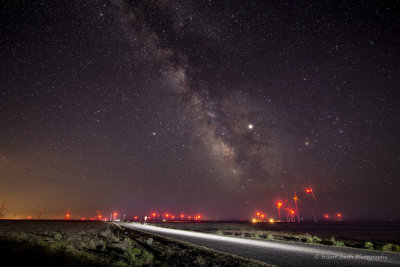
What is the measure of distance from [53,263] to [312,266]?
8351mm

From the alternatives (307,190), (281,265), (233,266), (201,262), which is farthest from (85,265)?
(307,190)

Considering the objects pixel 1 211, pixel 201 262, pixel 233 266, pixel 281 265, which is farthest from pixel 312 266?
pixel 1 211

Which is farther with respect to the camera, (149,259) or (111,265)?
(149,259)

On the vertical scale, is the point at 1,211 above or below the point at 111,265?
below

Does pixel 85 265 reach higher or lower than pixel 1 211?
higher

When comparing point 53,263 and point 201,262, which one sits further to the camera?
point 201,262

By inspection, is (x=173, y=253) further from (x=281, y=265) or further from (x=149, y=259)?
(x=281, y=265)

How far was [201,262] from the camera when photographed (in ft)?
24.6

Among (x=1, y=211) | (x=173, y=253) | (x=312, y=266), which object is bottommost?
(x=1, y=211)

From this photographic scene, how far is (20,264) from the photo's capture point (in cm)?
583

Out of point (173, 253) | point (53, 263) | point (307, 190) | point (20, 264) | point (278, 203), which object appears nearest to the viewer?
point (20, 264)

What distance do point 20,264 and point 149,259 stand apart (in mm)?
4182

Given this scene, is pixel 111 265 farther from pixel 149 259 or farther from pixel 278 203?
pixel 278 203

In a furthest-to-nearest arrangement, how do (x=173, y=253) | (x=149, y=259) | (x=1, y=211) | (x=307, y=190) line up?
(x=307, y=190), (x=1, y=211), (x=173, y=253), (x=149, y=259)
